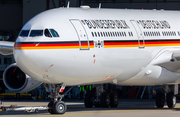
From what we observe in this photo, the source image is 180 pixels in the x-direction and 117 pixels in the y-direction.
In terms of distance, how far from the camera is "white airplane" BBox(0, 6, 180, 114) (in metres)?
13.4

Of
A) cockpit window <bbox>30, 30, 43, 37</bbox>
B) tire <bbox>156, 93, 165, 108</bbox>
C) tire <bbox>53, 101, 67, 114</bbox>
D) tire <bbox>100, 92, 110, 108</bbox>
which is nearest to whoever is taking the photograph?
cockpit window <bbox>30, 30, 43, 37</bbox>

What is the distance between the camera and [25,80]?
17.5 metres

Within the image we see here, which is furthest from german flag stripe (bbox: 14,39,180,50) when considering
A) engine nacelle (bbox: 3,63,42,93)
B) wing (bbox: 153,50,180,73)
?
engine nacelle (bbox: 3,63,42,93)

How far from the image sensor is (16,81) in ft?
58.4

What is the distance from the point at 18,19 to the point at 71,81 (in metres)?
20.5

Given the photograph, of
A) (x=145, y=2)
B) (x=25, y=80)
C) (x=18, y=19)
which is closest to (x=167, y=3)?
(x=145, y=2)

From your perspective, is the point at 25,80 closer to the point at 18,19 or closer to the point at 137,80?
the point at 137,80

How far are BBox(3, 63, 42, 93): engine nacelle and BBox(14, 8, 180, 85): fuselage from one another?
3344 millimetres

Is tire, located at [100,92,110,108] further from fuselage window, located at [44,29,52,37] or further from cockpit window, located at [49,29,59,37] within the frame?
fuselage window, located at [44,29,52,37]

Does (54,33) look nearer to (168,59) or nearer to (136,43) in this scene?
(136,43)

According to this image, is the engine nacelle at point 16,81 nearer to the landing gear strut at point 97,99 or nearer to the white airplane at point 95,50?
the white airplane at point 95,50

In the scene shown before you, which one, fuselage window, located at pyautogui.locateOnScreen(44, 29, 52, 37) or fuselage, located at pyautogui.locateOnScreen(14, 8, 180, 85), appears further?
fuselage window, located at pyautogui.locateOnScreen(44, 29, 52, 37)

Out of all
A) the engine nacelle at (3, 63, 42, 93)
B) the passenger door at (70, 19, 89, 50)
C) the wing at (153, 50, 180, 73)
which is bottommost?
the engine nacelle at (3, 63, 42, 93)

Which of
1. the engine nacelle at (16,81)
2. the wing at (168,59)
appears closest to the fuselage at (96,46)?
the wing at (168,59)
